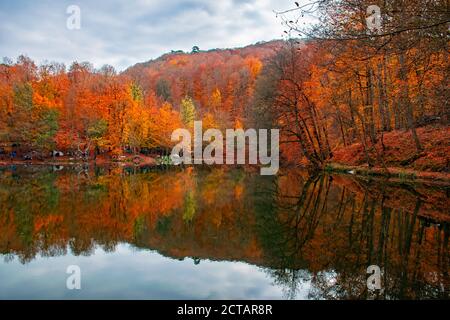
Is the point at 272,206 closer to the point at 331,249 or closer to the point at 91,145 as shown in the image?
the point at 331,249

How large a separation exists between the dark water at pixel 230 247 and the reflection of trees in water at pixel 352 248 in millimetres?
19

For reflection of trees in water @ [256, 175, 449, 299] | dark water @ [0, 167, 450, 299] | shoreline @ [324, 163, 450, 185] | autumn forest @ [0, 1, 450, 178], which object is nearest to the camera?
reflection of trees in water @ [256, 175, 449, 299]

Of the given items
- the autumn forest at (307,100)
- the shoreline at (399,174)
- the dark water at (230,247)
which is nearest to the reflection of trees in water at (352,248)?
the dark water at (230,247)

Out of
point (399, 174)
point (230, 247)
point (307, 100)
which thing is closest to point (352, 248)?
point (230, 247)

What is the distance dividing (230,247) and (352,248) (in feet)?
6.84

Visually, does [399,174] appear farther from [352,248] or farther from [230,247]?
[230,247]

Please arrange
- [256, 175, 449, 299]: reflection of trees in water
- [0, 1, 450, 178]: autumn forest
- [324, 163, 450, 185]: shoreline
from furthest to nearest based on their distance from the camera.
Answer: [324, 163, 450, 185]: shoreline < [0, 1, 450, 178]: autumn forest < [256, 175, 449, 299]: reflection of trees in water

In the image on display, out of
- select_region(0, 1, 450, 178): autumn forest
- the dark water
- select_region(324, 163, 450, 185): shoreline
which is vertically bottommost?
the dark water

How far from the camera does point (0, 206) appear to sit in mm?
11758

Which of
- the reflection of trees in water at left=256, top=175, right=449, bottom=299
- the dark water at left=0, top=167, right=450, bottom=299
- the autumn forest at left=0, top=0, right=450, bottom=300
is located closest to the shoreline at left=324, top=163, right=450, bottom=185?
the autumn forest at left=0, top=0, right=450, bottom=300

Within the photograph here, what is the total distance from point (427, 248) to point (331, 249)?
151cm

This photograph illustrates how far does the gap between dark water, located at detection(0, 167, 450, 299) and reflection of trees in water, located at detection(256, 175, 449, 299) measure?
2 centimetres

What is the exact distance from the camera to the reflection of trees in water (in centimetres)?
455

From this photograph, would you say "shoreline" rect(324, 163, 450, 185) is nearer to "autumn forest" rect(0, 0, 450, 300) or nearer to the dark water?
"autumn forest" rect(0, 0, 450, 300)
